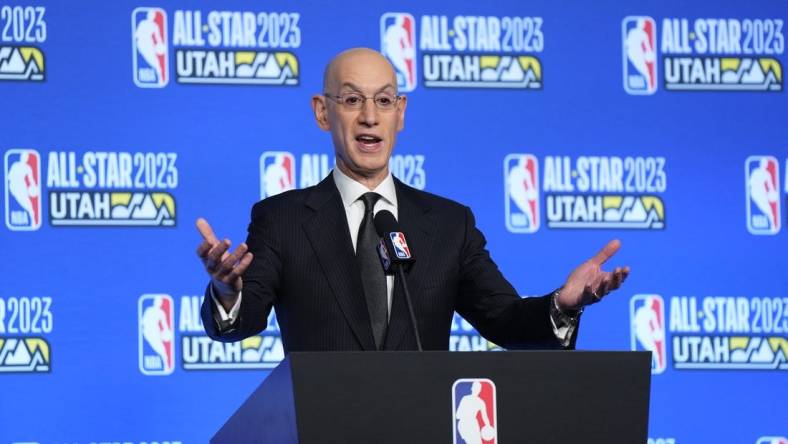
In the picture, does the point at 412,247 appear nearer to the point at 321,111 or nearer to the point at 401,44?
the point at 321,111

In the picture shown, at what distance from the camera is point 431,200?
114 inches

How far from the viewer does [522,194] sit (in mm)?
4258

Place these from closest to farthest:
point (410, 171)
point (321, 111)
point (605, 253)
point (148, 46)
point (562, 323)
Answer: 1. point (605, 253)
2. point (562, 323)
3. point (321, 111)
4. point (148, 46)
5. point (410, 171)

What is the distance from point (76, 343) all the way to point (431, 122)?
1464 mm

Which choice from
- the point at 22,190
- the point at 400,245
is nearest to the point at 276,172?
the point at 22,190

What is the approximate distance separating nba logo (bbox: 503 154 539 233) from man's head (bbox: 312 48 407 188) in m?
1.51

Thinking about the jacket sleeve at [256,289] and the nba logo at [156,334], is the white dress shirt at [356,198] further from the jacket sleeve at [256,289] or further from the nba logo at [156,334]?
the nba logo at [156,334]

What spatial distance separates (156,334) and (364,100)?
154cm

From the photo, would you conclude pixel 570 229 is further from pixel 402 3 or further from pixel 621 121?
pixel 402 3

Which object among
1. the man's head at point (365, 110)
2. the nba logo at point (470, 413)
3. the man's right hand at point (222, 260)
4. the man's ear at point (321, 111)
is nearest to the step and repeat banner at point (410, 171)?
the man's ear at point (321, 111)

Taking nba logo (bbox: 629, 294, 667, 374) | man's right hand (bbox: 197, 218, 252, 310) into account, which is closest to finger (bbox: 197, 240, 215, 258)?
man's right hand (bbox: 197, 218, 252, 310)

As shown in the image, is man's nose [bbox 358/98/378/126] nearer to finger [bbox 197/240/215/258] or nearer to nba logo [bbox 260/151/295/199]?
finger [bbox 197/240/215/258]

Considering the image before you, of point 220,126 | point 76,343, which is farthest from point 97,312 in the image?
point 220,126

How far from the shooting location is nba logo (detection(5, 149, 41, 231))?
391 centimetres
